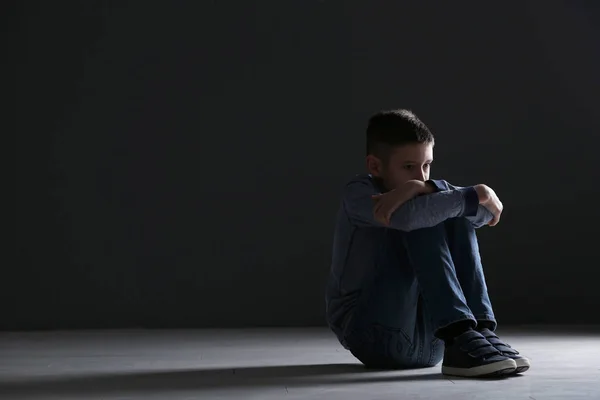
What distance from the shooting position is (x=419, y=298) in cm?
189

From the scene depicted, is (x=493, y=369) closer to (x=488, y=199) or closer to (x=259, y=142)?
(x=488, y=199)

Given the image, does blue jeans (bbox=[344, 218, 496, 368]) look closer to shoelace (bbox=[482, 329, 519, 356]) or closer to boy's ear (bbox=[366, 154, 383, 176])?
shoelace (bbox=[482, 329, 519, 356])

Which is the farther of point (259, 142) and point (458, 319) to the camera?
point (259, 142)

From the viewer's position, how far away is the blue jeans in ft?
5.75

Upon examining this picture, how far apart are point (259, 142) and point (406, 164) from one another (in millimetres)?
1576

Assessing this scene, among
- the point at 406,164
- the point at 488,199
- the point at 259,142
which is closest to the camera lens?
the point at 488,199

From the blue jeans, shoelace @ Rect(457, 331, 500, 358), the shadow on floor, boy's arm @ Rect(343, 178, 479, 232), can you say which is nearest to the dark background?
the shadow on floor

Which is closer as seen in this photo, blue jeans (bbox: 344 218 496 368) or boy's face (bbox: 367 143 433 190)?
blue jeans (bbox: 344 218 496 368)

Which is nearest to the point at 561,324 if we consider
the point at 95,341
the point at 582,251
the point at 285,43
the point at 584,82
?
the point at 582,251

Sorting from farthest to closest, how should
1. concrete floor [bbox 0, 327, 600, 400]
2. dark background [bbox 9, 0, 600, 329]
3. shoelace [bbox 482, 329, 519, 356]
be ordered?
1. dark background [bbox 9, 0, 600, 329]
2. shoelace [bbox 482, 329, 519, 356]
3. concrete floor [bbox 0, 327, 600, 400]

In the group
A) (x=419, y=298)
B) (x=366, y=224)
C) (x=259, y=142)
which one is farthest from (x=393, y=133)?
(x=259, y=142)

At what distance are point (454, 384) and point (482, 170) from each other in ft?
6.32

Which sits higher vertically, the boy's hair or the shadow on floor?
the boy's hair

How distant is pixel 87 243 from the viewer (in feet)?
11.2
